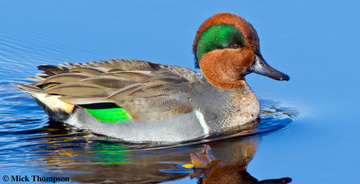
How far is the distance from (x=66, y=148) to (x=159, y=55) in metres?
2.96

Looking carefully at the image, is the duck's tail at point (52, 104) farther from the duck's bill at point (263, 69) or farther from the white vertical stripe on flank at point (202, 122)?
the duck's bill at point (263, 69)

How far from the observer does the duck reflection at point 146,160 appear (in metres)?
5.55

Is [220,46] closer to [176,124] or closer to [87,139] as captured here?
[176,124]

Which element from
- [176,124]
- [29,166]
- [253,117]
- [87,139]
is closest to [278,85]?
[253,117]

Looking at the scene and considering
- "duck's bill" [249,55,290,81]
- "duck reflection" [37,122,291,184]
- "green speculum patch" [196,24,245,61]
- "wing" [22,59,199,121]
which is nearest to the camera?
"duck reflection" [37,122,291,184]

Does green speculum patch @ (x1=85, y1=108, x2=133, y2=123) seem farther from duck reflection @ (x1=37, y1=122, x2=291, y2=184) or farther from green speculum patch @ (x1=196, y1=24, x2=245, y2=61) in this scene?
green speculum patch @ (x1=196, y1=24, x2=245, y2=61)

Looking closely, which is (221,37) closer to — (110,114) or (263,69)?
(263,69)

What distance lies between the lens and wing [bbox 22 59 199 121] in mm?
6562

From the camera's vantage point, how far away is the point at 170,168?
5.78m

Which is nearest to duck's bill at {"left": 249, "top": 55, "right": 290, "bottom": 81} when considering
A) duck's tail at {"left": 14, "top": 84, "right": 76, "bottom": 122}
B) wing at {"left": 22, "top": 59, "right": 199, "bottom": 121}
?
wing at {"left": 22, "top": 59, "right": 199, "bottom": 121}

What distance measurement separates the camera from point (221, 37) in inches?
271

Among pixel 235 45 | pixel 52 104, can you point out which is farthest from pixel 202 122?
pixel 52 104

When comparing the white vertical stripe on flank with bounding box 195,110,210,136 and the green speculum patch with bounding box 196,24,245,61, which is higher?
the green speculum patch with bounding box 196,24,245,61

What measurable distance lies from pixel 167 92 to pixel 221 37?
3.37 feet
